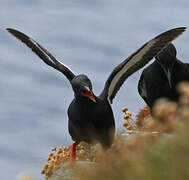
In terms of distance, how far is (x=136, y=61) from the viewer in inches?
332

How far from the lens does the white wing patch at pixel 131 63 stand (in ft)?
26.1

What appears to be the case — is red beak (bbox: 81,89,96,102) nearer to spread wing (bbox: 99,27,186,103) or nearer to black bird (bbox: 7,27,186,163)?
black bird (bbox: 7,27,186,163)

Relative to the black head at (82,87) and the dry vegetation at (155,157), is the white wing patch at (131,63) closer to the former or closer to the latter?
the black head at (82,87)

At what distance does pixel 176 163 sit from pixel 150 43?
528 centimetres

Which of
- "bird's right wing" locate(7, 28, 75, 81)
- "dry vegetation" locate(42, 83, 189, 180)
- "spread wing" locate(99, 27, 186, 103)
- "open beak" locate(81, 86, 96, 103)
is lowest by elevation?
"dry vegetation" locate(42, 83, 189, 180)

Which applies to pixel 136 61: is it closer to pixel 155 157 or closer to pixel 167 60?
pixel 167 60

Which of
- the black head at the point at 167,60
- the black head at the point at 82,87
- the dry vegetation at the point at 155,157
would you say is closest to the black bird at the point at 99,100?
the black head at the point at 82,87

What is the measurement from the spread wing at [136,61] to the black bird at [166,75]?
185 centimetres

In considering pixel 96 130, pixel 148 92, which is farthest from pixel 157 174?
pixel 148 92

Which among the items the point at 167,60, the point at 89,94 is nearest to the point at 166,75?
the point at 167,60

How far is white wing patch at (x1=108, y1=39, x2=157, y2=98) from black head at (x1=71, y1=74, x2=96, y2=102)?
131 centimetres

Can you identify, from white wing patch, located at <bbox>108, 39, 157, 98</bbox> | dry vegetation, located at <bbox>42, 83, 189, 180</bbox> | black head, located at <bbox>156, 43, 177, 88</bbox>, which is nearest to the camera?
dry vegetation, located at <bbox>42, 83, 189, 180</bbox>

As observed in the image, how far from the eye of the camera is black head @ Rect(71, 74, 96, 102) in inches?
284

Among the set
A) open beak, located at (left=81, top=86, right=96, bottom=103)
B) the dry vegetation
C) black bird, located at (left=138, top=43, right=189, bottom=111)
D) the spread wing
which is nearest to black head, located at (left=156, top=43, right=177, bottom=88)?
black bird, located at (left=138, top=43, right=189, bottom=111)
